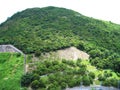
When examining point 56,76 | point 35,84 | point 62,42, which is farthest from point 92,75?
point 62,42

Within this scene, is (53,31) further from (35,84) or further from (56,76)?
(35,84)

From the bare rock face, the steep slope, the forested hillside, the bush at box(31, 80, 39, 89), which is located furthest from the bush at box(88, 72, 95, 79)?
the steep slope

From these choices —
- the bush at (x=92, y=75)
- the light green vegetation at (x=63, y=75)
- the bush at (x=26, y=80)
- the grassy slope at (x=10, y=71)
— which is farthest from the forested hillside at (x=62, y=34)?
the bush at (x=26, y=80)

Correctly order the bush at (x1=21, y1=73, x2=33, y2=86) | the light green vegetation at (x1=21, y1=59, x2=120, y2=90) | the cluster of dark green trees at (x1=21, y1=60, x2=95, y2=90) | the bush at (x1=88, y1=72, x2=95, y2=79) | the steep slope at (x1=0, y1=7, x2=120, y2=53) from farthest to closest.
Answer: the steep slope at (x1=0, y1=7, x2=120, y2=53)
the bush at (x1=88, y1=72, x2=95, y2=79)
the bush at (x1=21, y1=73, x2=33, y2=86)
the light green vegetation at (x1=21, y1=59, x2=120, y2=90)
the cluster of dark green trees at (x1=21, y1=60, x2=95, y2=90)

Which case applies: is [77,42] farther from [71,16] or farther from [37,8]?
[37,8]

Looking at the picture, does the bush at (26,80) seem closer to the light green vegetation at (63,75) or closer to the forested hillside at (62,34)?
the light green vegetation at (63,75)

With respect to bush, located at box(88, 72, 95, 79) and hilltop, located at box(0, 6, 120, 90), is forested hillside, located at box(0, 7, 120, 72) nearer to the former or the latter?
hilltop, located at box(0, 6, 120, 90)

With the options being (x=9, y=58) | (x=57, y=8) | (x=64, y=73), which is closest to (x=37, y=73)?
(x=64, y=73)

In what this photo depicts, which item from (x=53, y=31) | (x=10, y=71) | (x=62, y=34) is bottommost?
(x=10, y=71)
